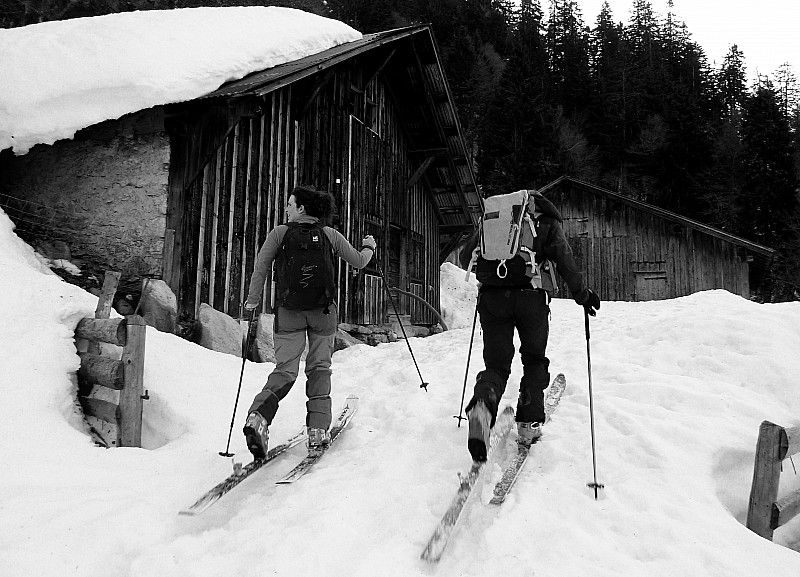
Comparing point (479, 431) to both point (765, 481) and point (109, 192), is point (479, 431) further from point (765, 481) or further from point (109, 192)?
point (109, 192)

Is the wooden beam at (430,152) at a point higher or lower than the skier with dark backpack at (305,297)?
higher

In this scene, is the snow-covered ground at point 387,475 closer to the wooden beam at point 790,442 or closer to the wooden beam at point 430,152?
the wooden beam at point 790,442

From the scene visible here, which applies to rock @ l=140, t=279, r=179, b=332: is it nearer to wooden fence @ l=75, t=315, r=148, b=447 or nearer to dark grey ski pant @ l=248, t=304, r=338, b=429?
wooden fence @ l=75, t=315, r=148, b=447

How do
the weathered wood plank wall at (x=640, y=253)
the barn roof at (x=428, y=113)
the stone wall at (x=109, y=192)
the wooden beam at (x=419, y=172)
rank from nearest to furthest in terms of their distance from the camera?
1. the stone wall at (x=109, y=192)
2. the barn roof at (x=428, y=113)
3. the wooden beam at (x=419, y=172)
4. the weathered wood plank wall at (x=640, y=253)

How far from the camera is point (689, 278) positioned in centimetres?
1883

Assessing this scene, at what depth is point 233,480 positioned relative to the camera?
3.53 meters

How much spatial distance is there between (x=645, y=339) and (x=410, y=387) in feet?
10.7

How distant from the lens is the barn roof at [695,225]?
58.4 feet

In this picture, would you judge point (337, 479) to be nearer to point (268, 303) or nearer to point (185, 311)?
point (185, 311)

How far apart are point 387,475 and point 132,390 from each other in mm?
2156

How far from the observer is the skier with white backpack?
4.02 metres

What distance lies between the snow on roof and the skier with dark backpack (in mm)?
4363

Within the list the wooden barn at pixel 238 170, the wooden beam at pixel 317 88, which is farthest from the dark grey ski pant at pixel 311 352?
the wooden beam at pixel 317 88

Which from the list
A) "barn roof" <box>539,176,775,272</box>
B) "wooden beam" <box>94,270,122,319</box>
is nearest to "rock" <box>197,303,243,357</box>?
"wooden beam" <box>94,270,122,319</box>
